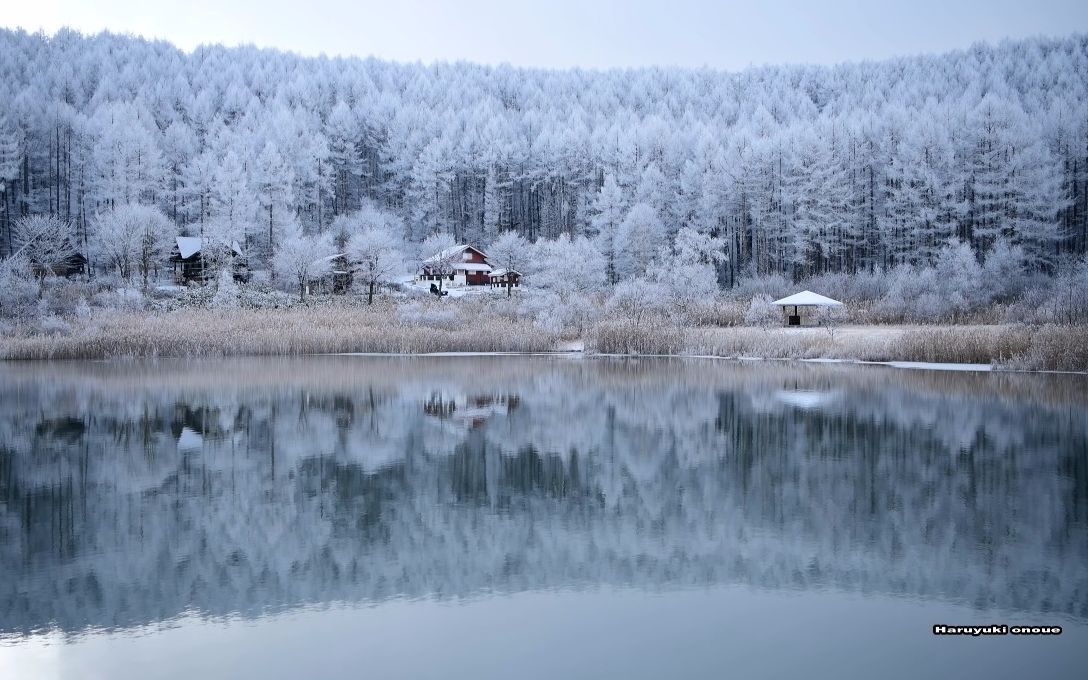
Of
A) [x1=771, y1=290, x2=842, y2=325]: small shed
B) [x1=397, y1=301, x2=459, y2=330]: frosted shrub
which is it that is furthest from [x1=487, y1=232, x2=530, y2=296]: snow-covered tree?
[x1=771, y1=290, x2=842, y2=325]: small shed

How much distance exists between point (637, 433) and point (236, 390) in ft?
38.3

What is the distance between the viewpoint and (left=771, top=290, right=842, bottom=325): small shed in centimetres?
3738

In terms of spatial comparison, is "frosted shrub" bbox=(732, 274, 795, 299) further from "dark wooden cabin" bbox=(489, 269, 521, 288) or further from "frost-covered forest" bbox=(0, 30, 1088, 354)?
"dark wooden cabin" bbox=(489, 269, 521, 288)

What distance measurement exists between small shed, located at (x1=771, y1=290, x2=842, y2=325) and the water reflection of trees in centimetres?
1702

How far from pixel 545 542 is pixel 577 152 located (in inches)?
2573

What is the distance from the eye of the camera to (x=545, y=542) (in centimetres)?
891

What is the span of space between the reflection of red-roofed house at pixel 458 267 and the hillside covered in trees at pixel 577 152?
917 cm

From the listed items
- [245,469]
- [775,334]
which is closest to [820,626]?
[245,469]

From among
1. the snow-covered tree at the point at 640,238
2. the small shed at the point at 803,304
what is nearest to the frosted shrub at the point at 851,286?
the small shed at the point at 803,304

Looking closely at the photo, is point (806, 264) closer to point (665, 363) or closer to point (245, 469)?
point (665, 363)

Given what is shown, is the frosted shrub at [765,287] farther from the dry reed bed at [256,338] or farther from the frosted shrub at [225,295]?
the frosted shrub at [225,295]

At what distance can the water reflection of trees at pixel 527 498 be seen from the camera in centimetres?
776

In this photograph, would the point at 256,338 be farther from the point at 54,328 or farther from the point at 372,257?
the point at 372,257

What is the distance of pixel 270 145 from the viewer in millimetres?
64438
